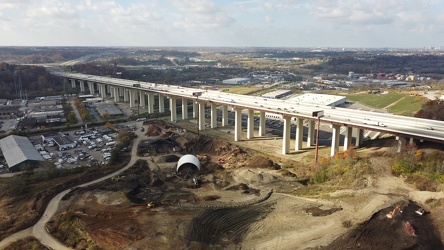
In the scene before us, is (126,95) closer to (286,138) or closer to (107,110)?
(107,110)

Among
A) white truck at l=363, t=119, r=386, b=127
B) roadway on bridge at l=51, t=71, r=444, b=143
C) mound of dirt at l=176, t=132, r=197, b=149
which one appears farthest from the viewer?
mound of dirt at l=176, t=132, r=197, b=149

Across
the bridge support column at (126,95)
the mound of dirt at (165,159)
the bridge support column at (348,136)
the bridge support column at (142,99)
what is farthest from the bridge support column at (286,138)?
the bridge support column at (126,95)

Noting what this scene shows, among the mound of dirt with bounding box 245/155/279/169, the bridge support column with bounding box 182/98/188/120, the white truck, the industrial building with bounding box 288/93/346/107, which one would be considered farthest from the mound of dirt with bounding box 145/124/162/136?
the industrial building with bounding box 288/93/346/107

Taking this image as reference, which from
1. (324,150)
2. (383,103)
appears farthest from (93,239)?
(383,103)

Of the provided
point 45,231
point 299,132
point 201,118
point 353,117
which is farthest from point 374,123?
point 45,231

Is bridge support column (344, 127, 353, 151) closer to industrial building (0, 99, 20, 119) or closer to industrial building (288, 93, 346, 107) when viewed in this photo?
industrial building (288, 93, 346, 107)

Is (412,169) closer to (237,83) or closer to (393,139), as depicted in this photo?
(393,139)

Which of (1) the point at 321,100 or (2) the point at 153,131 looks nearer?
(2) the point at 153,131
